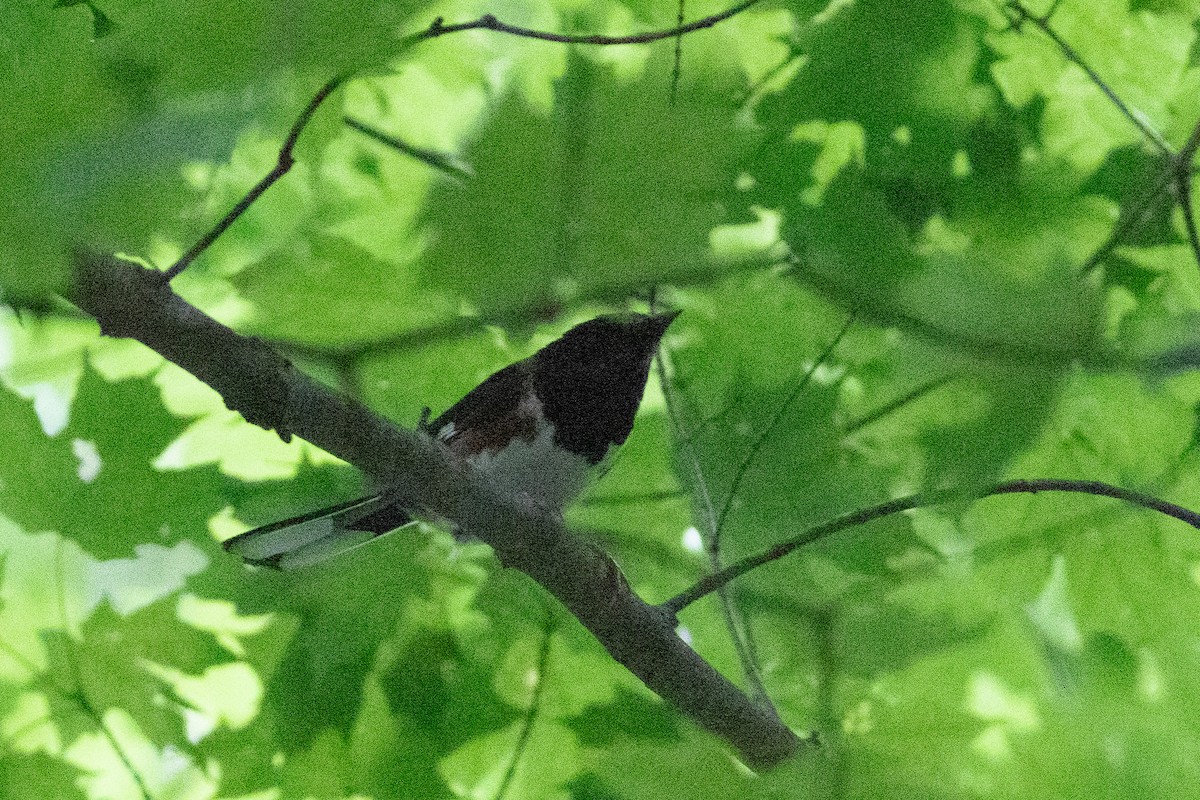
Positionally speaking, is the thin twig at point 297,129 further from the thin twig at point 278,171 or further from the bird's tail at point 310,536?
the bird's tail at point 310,536

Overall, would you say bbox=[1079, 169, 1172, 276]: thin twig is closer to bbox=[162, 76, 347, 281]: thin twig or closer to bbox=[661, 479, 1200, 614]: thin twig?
bbox=[661, 479, 1200, 614]: thin twig

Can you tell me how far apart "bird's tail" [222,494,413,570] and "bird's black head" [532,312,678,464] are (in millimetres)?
223

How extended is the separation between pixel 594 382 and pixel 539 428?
0.27 feet

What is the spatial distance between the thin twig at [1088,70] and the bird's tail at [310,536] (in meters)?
0.67

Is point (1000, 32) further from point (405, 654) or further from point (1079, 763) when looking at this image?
point (405, 654)

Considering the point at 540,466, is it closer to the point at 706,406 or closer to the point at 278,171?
the point at 706,406

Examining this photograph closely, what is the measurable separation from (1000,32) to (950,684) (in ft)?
1.78

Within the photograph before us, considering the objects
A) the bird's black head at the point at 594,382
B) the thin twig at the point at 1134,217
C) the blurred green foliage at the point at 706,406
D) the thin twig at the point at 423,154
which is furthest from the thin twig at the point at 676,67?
the thin twig at the point at 1134,217

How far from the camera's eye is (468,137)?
0.80 metres

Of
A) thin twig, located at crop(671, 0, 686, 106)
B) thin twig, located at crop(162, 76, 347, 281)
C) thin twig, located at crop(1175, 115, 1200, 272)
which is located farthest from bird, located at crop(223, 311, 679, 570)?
thin twig, located at crop(1175, 115, 1200, 272)

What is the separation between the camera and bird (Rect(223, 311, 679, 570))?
0.93 m

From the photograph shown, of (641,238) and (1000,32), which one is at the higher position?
(1000,32)

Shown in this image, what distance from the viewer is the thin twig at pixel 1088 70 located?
857 mm

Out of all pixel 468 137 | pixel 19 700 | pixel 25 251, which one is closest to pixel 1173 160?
pixel 468 137
